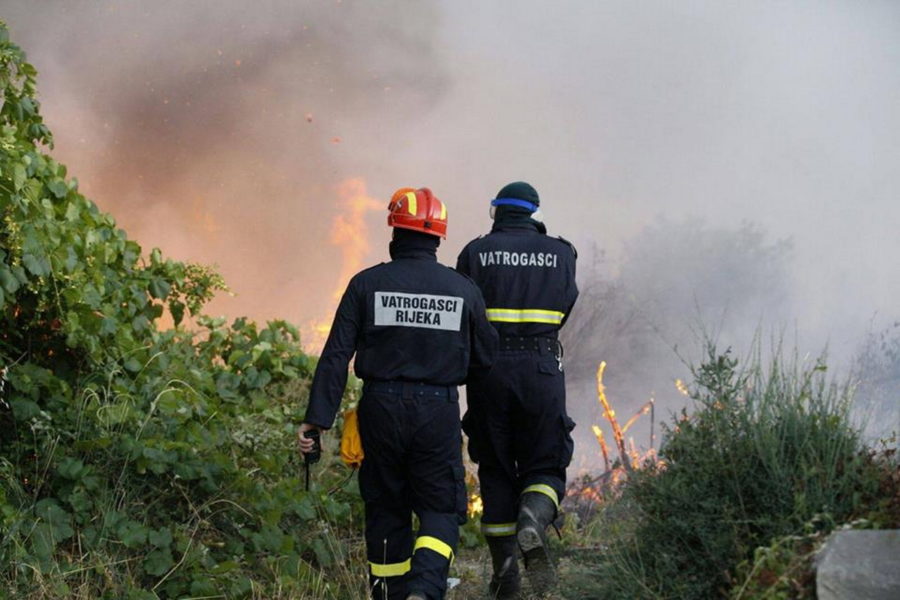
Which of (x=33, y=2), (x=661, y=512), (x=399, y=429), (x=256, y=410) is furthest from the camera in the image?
(x=33, y=2)

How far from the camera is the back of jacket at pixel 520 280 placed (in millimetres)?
6055

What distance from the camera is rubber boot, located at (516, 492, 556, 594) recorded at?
5.71 m

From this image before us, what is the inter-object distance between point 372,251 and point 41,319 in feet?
20.9

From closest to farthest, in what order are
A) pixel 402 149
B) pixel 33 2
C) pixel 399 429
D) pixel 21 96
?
1. pixel 399 429
2. pixel 21 96
3. pixel 33 2
4. pixel 402 149

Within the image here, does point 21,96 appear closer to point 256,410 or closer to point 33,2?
point 256,410

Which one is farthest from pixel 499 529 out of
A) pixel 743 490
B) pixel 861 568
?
pixel 861 568

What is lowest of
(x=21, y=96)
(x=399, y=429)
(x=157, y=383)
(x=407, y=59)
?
(x=399, y=429)

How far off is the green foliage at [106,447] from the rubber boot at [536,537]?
3.43 ft

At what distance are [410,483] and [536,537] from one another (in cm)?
79

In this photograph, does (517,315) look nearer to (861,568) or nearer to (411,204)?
(411,204)

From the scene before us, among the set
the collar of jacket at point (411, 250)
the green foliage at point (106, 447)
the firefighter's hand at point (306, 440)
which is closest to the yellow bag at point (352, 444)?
the firefighter's hand at point (306, 440)

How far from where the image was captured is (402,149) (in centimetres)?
1388

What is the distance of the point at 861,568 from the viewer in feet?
12.4

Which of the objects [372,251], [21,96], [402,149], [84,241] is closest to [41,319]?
[84,241]
